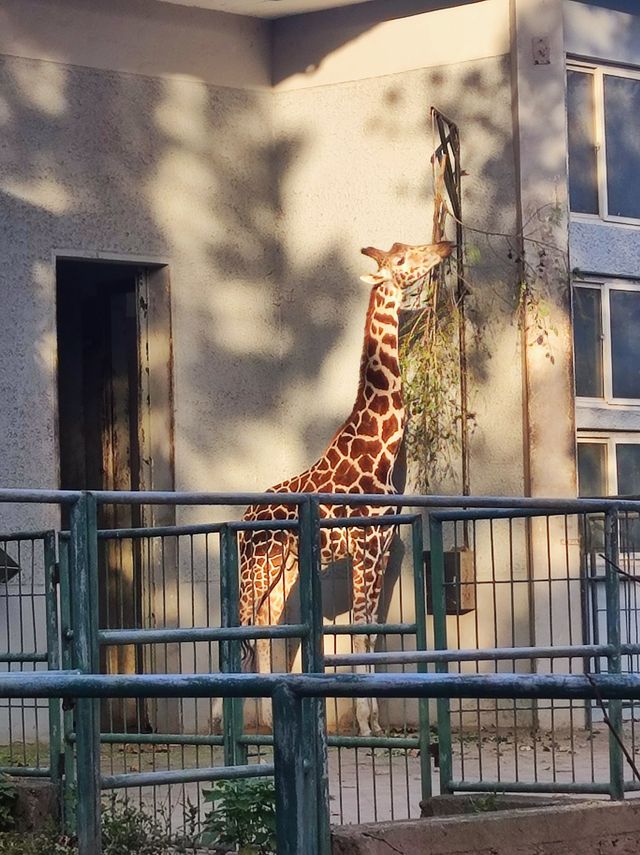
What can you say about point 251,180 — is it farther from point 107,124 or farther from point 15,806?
point 15,806

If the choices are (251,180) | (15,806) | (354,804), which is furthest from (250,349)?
(15,806)

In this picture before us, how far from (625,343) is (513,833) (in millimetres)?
7396

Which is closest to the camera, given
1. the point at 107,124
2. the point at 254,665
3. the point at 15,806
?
the point at 15,806

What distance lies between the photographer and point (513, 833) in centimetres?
614

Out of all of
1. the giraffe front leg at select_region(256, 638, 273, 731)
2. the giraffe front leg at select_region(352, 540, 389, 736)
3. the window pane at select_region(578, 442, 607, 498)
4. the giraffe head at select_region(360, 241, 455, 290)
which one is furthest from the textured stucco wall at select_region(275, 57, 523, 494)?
the giraffe front leg at select_region(256, 638, 273, 731)

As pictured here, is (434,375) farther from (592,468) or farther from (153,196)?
(153,196)

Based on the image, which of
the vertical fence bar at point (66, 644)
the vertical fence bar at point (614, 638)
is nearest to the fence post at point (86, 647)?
the vertical fence bar at point (66, 644)

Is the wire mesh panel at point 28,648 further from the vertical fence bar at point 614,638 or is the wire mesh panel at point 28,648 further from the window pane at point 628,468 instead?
the window pane at point 628,468

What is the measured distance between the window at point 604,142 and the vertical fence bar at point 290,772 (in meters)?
10.1

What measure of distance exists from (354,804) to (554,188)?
5.44m

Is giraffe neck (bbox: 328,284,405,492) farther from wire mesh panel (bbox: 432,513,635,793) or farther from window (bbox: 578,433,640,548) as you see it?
window (bbox: 578,433,640,548)

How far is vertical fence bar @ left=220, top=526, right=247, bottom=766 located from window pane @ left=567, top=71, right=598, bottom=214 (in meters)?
6.14

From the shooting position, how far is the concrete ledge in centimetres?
580

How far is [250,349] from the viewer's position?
1295 centimetres
